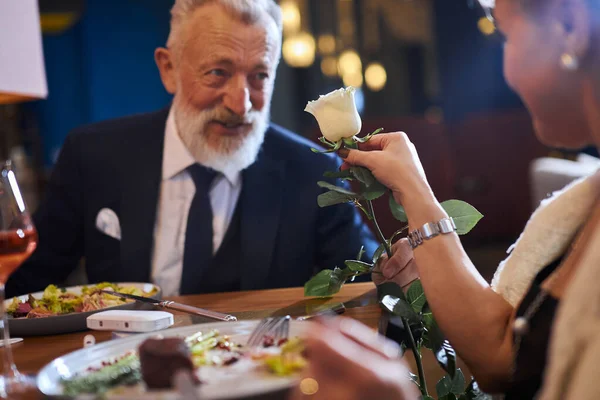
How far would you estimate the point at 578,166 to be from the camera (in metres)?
3.08

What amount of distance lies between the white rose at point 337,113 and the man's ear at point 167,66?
1.00 m

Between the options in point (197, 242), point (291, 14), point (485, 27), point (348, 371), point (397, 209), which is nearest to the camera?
point (348, 371)

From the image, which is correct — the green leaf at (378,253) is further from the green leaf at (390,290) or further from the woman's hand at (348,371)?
the woman's hand at (348,371)

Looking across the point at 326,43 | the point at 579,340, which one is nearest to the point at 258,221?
the point at 579,340

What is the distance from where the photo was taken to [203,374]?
819mm

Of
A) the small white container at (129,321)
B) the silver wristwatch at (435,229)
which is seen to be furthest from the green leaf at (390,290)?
the small white container at (129,321)

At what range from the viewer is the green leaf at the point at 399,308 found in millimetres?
1150

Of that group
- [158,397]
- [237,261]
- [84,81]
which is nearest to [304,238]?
[237,261]

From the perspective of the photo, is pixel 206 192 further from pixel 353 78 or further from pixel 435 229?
pixel 353 78

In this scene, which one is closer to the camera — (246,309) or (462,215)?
(462,215)

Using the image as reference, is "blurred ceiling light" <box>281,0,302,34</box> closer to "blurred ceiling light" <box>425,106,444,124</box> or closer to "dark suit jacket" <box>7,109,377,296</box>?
"blurred ceiling light" <box>425,106,444,124</box>

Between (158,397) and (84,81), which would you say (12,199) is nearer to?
(158,397)

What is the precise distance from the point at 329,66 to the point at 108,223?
6341mm

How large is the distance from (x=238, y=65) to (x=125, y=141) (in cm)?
45
